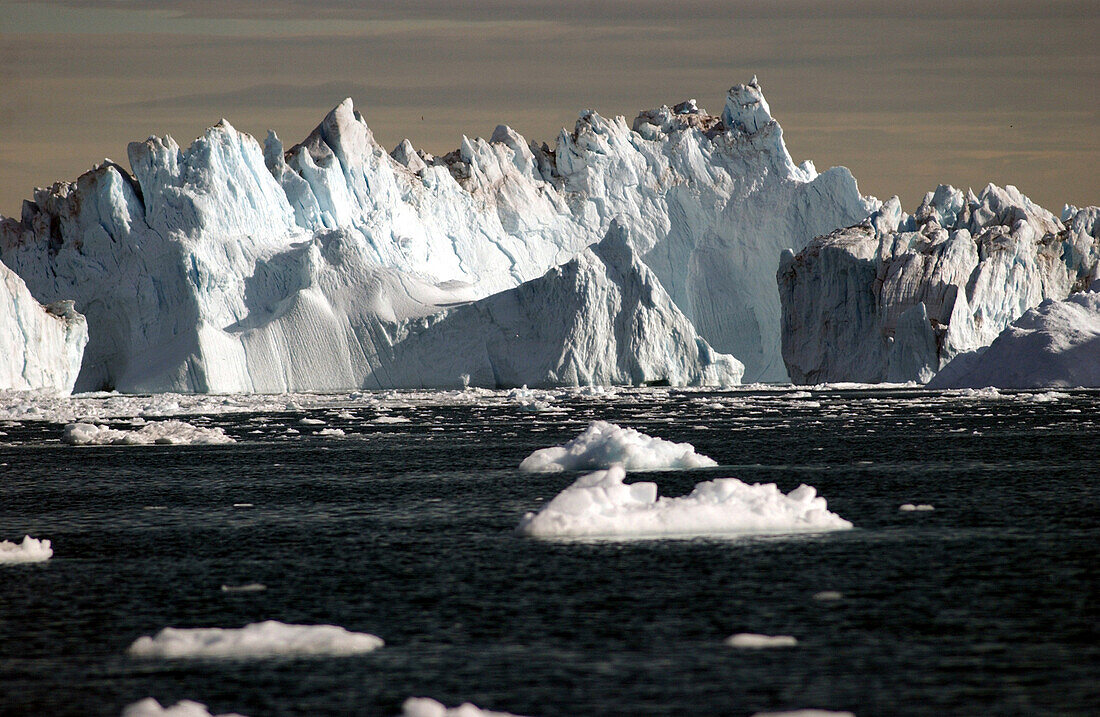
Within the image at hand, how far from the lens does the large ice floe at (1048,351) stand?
4809cm

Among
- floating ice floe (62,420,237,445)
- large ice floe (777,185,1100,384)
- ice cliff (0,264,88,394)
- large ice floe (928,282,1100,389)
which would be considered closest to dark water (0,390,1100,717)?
floating ice floe (62,420,237,445)

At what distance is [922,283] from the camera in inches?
2334

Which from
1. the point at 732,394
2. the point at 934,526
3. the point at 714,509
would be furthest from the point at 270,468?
the point at 732,394

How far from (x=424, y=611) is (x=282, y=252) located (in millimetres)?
55742

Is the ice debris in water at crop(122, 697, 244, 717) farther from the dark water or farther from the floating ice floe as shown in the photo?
the floating ice floe

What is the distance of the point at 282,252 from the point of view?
64.1 m

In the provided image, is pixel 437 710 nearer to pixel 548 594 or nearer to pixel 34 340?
pixel 548 594

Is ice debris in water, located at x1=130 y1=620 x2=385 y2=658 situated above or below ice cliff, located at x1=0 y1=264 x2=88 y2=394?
below

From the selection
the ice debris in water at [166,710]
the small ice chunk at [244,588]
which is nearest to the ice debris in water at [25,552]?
the small ice chunk at [244,588]

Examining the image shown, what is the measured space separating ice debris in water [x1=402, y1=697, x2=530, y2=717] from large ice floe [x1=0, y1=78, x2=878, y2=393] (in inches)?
2049

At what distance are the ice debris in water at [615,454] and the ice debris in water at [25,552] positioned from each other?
923 centimetres

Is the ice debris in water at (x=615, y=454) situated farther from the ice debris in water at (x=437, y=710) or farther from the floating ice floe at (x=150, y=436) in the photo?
the ice debris in water at (x=437, y=710)

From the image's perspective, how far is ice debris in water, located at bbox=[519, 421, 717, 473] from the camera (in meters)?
20.7

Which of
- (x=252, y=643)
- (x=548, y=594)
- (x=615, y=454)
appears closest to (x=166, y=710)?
(x=252, y=643)
